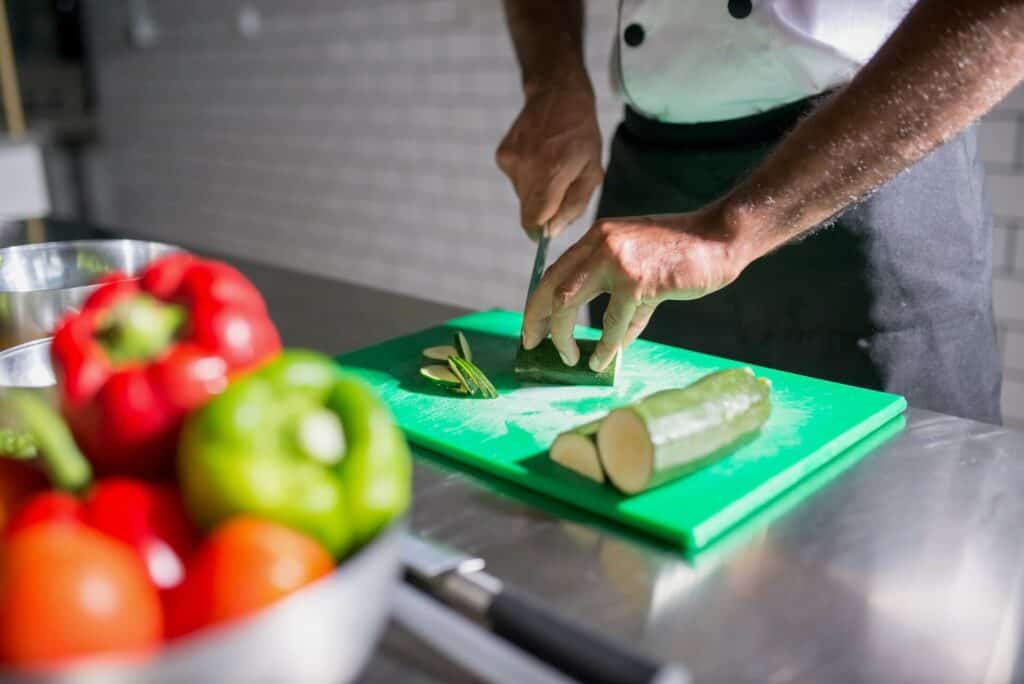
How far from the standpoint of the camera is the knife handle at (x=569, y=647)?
1.76 ft

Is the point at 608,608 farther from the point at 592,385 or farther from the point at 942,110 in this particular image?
the point at 942,110

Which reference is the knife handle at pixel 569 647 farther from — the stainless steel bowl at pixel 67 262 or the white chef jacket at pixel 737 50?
the white chef jacket at pixel 737 50

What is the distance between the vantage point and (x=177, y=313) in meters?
0.60

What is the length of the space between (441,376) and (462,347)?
0.33ft

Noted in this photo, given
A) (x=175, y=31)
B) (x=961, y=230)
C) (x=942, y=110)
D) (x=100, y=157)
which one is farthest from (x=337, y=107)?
(x=942, y=110)

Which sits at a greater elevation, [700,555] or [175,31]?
[175,31]

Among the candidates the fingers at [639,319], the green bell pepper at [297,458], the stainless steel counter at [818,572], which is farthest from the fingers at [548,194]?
the green bell pepper at [297,458]

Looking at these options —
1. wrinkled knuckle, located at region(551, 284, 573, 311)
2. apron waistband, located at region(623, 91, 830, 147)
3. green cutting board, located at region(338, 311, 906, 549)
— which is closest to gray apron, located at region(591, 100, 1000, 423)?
apron waistband, located at region(623, 91, 830, 147)

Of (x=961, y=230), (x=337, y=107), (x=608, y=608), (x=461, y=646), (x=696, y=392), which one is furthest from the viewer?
(x=337, y=107)

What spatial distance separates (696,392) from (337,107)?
10.7 ft

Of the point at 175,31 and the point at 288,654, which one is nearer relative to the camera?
the point at 288,654

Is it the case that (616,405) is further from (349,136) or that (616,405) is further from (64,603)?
(349,136)

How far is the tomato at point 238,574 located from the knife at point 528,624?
143mm

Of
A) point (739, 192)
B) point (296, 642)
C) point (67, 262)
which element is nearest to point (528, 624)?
point (296, 642)
